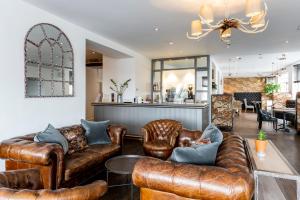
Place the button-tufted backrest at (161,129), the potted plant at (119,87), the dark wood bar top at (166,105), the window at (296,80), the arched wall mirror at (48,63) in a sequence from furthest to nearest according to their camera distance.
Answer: the window at (296,80), the potted plant at (119,87), the dark wood bar top at (166,105), the button-tufted backrest at (161,129), the arched wall mirror at (48,63)

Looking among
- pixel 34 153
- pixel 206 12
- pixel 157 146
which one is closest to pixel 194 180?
pixel 34 153

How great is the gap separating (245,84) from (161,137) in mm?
15302

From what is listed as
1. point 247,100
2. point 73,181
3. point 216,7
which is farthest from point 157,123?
point 247,100

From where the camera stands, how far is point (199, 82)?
324 inches

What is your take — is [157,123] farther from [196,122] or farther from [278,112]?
[278,112]

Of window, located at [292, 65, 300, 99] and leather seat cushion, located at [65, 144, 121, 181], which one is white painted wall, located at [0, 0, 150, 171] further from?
window, located at [292, 65, 300, 99]

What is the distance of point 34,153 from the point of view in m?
2.33

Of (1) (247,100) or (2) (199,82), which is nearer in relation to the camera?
(2) (199,82)

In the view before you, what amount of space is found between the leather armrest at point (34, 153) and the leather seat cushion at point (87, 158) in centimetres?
16

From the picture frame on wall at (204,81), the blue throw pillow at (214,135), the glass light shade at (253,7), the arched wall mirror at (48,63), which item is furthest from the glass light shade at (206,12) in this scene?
Answer: the picture frame on wall at (204,81)

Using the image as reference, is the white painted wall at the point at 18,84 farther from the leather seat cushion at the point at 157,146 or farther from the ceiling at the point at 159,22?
the leather seat cushion at the point at 157,146

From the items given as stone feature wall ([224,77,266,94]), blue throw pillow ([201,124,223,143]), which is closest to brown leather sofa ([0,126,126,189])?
blue throw pillow ([201,124,223,143])

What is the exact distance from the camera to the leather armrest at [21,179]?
153 cm

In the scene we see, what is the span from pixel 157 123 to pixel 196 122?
4.76 ft
